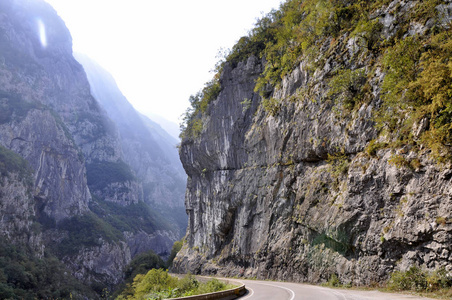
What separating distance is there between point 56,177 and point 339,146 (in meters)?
116

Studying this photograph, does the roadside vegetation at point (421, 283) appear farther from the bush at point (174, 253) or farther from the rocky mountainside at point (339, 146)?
the bush at point (174, 253)

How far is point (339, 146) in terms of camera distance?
17.4 m

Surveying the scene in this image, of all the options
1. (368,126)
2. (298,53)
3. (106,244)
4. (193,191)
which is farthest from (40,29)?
(368,126)

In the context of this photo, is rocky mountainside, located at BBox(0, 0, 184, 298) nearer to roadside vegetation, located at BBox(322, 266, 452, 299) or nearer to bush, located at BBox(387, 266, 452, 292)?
roadside vegetation, located at BBox(322, 266, 452, 299)

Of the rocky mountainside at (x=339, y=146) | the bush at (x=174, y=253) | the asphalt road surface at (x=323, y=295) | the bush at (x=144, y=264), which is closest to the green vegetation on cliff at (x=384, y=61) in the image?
the rocky mountainside at (x=339, y=146)

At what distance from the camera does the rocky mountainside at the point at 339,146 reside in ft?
39.0

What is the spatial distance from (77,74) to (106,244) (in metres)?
113

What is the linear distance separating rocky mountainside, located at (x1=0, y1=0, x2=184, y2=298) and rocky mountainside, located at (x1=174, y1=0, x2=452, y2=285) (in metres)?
50.9

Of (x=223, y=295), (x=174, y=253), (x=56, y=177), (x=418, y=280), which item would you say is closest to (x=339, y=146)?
(x=418, y=280)

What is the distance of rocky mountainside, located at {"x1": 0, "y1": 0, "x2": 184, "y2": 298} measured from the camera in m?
78.1

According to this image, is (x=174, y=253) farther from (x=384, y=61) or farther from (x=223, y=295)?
(x=384, y=61)

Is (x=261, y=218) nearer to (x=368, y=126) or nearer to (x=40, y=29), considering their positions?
(x=368, y=126)

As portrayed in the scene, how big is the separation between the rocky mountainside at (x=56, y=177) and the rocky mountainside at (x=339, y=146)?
167 feet

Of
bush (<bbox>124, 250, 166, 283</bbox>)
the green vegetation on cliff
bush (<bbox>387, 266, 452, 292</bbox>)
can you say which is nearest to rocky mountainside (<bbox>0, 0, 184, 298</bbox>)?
bush (<bbox>124, 250, 166, 283</bbox>)
